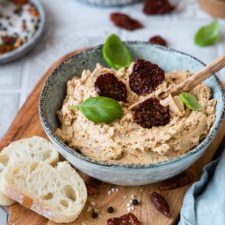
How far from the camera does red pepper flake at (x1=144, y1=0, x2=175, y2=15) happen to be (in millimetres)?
3844

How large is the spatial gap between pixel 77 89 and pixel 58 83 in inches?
6.3

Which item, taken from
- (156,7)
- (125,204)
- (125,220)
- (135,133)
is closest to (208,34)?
(156,7)

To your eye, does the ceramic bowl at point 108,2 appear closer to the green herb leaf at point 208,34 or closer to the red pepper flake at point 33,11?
the red pepper flake at point 33,11

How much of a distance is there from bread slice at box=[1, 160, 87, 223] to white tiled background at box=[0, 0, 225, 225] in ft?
2.89

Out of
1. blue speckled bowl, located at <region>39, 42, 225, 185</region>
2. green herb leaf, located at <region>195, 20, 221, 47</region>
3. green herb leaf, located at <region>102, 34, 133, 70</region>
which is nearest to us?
blue speckled bowl, located at <region>39, 42, 225, 185</region>

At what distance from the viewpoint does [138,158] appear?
7.59 feet

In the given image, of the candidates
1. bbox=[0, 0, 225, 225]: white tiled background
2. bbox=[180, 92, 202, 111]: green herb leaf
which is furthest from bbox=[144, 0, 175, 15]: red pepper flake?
bbox=[180, 92, 202, 111]: green herb leaf

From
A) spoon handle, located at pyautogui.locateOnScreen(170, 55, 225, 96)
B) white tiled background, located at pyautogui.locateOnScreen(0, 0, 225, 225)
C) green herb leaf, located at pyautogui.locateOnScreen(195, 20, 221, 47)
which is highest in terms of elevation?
spoon handle, located at pyautogui.locateOnScreen(170, 55, 225, 96)

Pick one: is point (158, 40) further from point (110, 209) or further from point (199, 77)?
point (110, 209)

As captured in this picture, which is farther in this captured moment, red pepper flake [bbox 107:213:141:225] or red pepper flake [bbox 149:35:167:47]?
red pepper flake [bbox 149:35:167:47]

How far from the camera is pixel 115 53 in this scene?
276cm

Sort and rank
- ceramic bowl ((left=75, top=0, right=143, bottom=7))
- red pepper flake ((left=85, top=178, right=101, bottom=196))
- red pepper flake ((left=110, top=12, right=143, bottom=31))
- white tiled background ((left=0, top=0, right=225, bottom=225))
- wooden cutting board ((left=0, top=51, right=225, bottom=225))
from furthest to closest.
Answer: ceramic bowl ((left=75, top=0, right=143, bottom=7))
red pepper flake ((left=110, top=12, right=143, bottom=31))
white tiled background ((left=0, top=0, right=225, bottom=225))
red pepper flake ((left=85, top=178, right=101, bottom=196))
wooden cutting board ((left=0, top=51, right=225, bottom=225))

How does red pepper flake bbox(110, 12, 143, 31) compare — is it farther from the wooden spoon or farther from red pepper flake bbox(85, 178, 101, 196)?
red pepper flake bbox(85, 178, 101, 196)

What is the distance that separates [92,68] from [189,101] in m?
0.69
